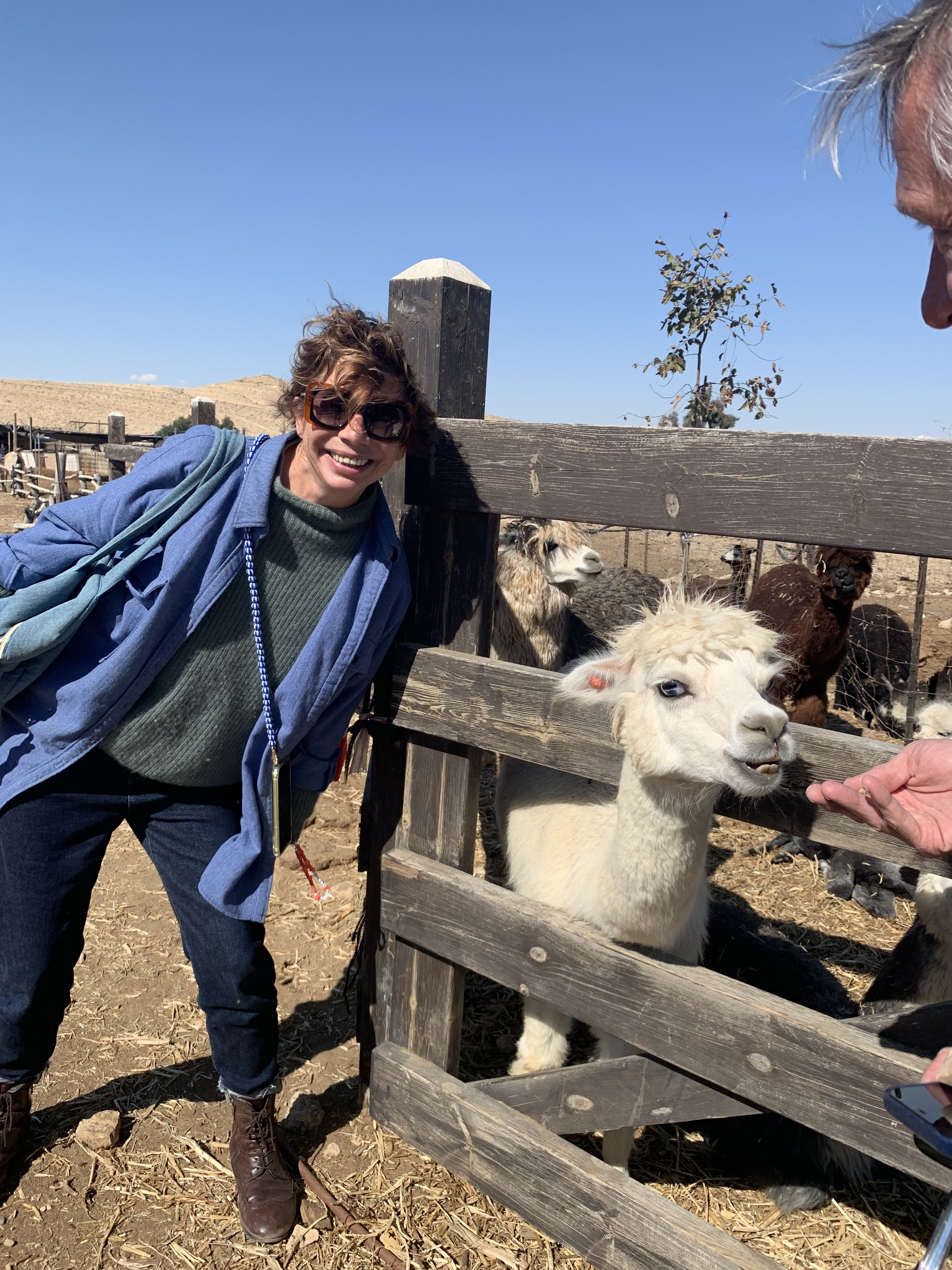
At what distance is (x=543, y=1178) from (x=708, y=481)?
204 centimetres

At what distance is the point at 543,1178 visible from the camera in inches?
98.3

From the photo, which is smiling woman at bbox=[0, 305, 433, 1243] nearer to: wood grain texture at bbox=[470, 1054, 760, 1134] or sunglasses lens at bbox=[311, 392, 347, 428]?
sunglasses lens at bbox=[311, 392, 347, 428]

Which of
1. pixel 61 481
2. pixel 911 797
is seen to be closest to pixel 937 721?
pixel 911 797

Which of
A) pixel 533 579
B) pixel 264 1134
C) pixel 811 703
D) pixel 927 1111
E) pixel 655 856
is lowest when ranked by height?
pixel 264 1134

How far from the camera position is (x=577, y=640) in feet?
19.3

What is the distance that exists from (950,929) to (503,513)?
1.98m

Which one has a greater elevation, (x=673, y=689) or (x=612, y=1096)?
(x=673, y=689)

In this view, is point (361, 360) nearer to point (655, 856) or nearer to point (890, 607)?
point (655, 856)

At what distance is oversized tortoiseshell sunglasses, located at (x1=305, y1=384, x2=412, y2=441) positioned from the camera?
88.2 inches

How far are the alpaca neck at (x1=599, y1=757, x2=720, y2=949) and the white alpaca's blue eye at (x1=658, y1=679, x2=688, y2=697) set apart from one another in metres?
0.22

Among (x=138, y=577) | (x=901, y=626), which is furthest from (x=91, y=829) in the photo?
(x=901, y=626)

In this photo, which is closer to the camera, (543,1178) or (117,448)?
(543,1178)

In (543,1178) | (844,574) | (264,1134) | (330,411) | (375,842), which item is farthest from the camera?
(844,574)

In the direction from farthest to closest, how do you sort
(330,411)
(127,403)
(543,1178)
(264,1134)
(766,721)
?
(127,403)
(264,1134)
(543,1178)
(330,411)
(766,721)
